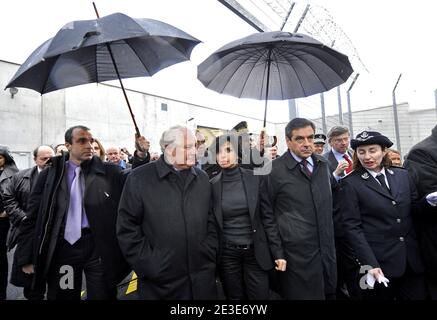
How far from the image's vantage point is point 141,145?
2887mm

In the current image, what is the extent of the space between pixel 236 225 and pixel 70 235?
58.4 inches

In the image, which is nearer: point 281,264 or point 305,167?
point 281,264

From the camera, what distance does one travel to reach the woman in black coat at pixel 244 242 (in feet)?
8.27

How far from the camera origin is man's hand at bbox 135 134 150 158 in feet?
9.42

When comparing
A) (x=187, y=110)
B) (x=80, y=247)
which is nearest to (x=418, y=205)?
(x=80, y=247)

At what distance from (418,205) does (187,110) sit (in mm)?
15869

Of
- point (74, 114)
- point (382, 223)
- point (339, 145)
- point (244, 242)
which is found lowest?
point (244, 242)

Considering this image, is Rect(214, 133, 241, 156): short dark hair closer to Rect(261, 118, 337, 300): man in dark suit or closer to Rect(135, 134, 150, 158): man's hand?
Rect(261, 118, 337, 300): man in dark suit

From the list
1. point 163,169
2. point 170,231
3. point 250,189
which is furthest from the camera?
point 250,189

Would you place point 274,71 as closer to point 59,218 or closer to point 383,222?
point 383,222

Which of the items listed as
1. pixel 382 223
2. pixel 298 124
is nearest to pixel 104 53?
pixel 298 124

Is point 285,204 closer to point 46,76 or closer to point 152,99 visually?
point 46,76

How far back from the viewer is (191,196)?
2.40 m

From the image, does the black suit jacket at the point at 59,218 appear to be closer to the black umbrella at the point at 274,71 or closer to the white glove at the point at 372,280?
the black umbrella at the point at 274,71
